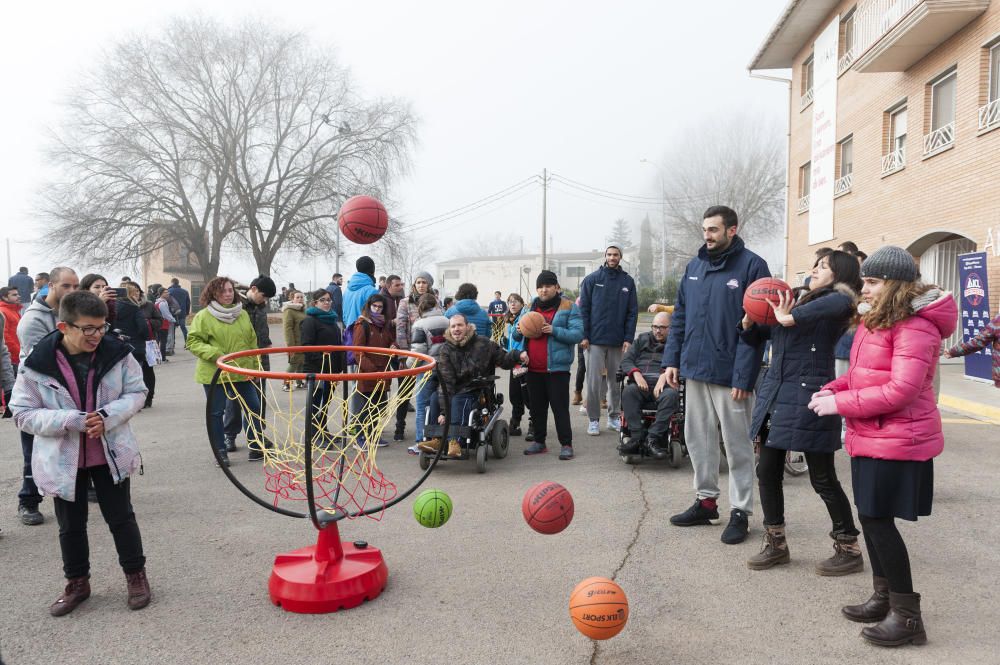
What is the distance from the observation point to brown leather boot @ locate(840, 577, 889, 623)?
3695 millimetres

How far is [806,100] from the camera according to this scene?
2311 centimetres

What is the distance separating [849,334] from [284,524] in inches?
209

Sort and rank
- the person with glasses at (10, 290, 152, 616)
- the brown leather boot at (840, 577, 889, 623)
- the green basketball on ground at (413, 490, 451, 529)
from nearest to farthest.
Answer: the brown leather boot at (840, 577, 889, 623), the person with glasses at (10, 290, 152, 616), the green basketball on ground at (413, 490, 451, 529)

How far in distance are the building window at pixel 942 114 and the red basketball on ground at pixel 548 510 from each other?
1412 cm

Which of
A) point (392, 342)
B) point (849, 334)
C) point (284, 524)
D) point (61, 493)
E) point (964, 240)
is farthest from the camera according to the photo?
point (964, 240)

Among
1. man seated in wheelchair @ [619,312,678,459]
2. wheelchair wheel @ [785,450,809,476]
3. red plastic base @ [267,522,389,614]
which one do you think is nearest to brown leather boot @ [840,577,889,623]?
red plastic base @ [267,522,389,614]

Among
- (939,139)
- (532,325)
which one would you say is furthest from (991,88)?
(532,325)

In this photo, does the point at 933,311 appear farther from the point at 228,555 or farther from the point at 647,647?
the point at 228,555

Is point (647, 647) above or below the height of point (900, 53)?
below

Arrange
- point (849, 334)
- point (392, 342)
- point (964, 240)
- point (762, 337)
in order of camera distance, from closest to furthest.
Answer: point (762, 337)
point (849, 334)
point (392, 342)
point (964, 240)

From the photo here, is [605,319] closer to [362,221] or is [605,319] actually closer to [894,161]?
[362,221]

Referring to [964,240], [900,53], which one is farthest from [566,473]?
[900,53]

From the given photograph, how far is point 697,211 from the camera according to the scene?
52469 mm

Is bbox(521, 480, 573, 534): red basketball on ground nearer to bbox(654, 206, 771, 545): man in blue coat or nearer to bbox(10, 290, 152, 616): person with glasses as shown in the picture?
bbox(654, 206, 771, 545): man in blue coat
